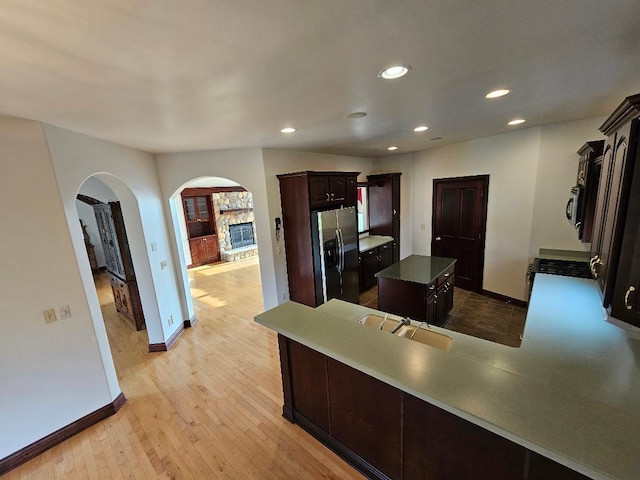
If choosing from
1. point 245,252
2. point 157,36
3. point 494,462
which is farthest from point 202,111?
point 245,252

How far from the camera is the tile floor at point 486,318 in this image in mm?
3380

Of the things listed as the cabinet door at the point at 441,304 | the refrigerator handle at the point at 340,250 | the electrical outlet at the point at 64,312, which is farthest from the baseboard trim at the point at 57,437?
the cabinet door at the point at 441,304

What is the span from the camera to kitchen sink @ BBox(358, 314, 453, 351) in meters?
1.89

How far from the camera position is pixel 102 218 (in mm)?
4078

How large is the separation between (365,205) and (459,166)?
1.98 metres

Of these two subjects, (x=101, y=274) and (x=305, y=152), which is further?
(x=101, y=274)

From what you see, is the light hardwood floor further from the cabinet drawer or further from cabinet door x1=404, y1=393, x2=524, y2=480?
the cabinet drawer

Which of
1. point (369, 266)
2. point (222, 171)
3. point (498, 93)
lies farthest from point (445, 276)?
point (222, 171)

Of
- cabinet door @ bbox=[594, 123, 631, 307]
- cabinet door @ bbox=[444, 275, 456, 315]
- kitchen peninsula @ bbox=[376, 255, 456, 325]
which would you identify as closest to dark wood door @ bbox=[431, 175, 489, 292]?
cabinet door @ bbox=[444, 275, 456, 315]

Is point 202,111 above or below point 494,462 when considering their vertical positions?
above

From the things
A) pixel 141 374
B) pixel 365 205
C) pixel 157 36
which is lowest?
pixel 141 374

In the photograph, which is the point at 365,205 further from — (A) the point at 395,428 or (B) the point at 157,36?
(B) the point at 157,36

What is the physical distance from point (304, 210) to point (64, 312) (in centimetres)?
257

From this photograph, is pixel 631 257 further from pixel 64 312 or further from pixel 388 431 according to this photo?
pixel 64 312
